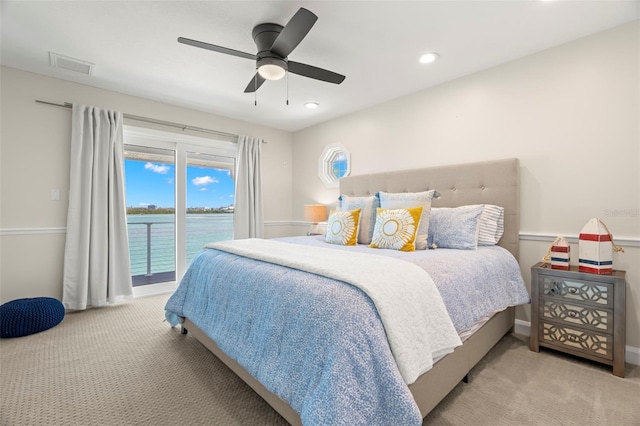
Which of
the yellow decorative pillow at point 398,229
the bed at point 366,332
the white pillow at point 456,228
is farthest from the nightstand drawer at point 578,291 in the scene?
the yellow decorative pillow at point 398,229

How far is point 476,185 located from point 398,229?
3.28 ft

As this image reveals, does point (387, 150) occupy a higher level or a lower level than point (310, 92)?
lower

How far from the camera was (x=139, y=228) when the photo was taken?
153 inches

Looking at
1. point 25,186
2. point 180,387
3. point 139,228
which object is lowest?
point 180,387

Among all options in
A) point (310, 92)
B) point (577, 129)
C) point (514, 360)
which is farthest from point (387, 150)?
point (514, 360)

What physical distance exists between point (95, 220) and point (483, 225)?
12.8 feet

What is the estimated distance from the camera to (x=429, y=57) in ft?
8.57

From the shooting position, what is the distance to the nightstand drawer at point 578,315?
1.96 m

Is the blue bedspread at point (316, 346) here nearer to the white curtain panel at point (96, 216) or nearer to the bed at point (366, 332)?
the bed at point (366, 332)

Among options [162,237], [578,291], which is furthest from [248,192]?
[578,291]

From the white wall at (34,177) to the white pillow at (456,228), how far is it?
3757 mm

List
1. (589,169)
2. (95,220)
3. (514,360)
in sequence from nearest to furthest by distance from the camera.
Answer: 1. (514,360)
2. (589,169)
3. (95,220)

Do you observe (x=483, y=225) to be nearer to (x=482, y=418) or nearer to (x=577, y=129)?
(x=577, y=129)

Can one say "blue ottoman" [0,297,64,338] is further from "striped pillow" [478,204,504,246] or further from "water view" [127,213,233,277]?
"striped pillow" [478,204,504,246]
